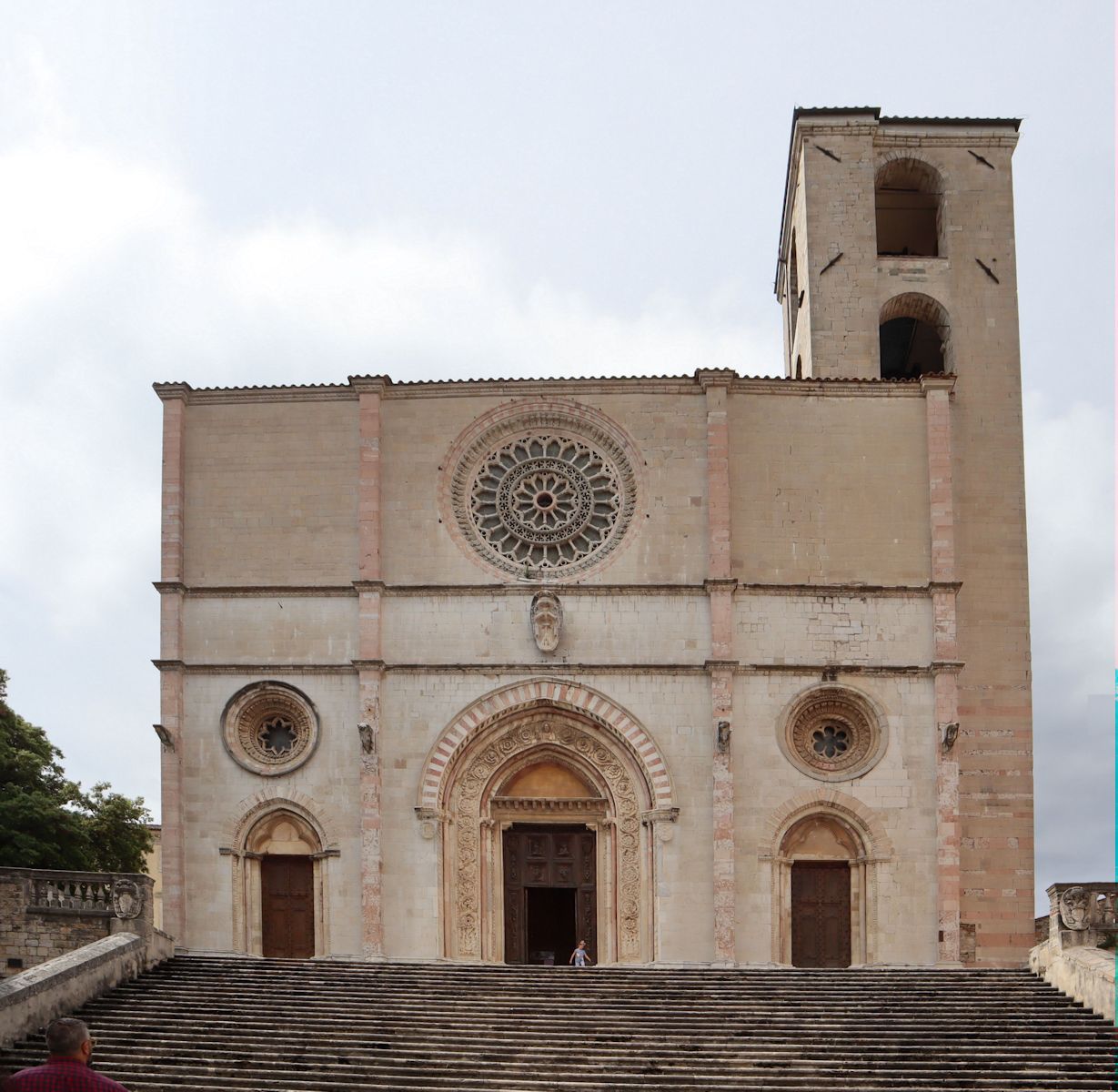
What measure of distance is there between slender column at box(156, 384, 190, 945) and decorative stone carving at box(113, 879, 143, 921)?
264 cm

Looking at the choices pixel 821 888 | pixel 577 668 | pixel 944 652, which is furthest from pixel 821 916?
pixel 577 668

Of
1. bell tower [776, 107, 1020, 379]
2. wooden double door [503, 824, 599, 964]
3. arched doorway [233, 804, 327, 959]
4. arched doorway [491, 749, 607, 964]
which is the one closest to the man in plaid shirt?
arched doorway [233, 804, 327, 959]

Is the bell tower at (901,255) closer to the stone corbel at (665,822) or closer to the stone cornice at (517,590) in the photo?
the stone cornice at (517,590)

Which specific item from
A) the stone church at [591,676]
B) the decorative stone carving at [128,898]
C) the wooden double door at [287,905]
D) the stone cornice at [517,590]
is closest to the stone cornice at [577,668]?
the stone church at [591,676]

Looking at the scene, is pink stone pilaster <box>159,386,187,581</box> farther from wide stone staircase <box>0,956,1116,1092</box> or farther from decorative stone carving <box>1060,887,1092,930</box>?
decorative stone carving <box>1060,887,1092,930</box>

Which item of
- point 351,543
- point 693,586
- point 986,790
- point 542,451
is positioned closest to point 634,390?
point 542,451

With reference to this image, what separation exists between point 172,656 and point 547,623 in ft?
20.4

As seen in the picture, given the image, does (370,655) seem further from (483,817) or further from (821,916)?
(821,916)

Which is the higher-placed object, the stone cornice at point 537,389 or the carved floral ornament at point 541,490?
the stone cornice at point 537,389

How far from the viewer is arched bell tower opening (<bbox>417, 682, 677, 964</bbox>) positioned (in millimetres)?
24938

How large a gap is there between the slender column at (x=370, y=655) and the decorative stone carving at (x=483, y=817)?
1.38 metres

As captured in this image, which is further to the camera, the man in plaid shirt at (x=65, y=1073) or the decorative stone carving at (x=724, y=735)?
the decorative stone carving at (x=724, y=735)

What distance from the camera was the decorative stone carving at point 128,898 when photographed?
2197cm

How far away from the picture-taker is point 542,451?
87.0 feet
